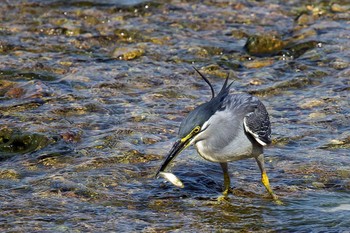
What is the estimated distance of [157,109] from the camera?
30.6ft

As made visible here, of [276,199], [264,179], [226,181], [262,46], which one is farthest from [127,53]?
[276,199]

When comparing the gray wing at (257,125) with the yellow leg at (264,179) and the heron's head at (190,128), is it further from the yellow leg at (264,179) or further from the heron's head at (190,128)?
the heron's head at (190,128)

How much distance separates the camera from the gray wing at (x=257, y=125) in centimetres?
688

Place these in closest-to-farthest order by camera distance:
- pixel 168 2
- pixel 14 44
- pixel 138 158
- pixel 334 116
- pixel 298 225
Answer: pixel 298 225, pixel 138 158, pixel 334 116, pixel 14 44, pixel 168 2

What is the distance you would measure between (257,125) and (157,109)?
254 centimetres

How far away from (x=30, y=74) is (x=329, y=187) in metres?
4.51

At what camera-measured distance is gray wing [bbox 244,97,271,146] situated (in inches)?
271

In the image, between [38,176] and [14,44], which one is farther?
[14,44]

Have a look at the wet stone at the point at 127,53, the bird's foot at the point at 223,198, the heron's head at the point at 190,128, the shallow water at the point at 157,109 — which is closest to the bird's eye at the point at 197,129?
the heron's head at the point at 190,128

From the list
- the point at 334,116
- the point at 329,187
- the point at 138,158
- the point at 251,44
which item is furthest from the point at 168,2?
the point at 329,187

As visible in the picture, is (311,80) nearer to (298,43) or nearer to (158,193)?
(298,43)

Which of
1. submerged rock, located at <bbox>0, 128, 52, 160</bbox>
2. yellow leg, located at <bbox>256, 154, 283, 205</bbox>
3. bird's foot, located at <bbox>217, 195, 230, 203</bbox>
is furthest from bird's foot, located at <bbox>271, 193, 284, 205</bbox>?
submerged rock, located at <bbox>0, 128, 52, 160</bbox>

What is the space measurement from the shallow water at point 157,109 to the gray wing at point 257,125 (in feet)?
1.83

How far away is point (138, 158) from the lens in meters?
7.95
